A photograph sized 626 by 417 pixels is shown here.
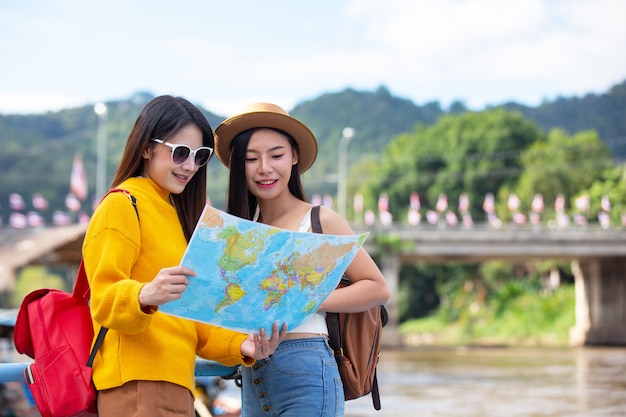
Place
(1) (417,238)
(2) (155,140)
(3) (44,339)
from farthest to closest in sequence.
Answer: (1) (417,238) < (2) (155,140) < (3) (44,339)

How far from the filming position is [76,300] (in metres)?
3.04

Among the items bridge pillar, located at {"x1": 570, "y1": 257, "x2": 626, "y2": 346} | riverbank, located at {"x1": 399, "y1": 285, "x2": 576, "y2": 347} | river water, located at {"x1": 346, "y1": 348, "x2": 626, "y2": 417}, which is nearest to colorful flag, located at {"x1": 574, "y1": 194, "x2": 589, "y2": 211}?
bridge pillar, located at {"x1": 570, "y1": 257, "x2": 626, "y2": 346}

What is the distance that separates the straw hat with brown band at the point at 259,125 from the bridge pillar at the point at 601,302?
44.8 meters

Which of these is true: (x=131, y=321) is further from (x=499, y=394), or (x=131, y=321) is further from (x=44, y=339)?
(x=499, y=394)

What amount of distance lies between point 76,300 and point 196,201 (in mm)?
465

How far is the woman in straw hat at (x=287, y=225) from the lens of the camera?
3.21 meters

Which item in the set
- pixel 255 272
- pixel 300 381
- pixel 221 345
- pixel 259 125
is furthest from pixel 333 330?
pixel 259 125

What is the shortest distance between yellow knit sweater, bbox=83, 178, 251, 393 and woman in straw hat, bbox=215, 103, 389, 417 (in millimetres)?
317

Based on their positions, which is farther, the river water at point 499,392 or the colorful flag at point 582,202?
the colorful flag at point 582,202

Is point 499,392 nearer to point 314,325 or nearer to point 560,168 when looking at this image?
point 314,325

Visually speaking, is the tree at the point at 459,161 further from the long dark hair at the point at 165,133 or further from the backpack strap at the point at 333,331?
the long dark hair at the point at 165,133

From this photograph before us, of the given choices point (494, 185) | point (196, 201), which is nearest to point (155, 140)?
point (196, 201)

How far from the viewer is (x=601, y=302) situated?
48.2m

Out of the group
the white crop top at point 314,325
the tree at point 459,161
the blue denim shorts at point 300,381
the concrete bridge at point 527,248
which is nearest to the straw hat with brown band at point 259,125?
the white crop top at point 314,325
